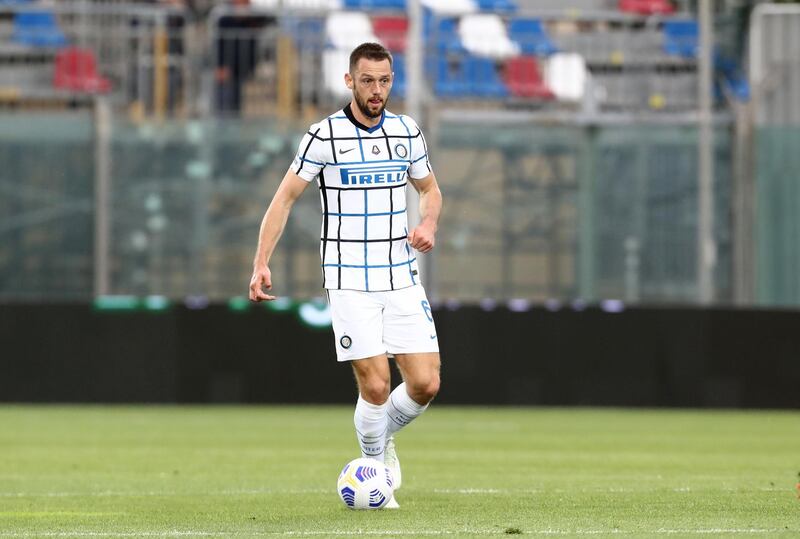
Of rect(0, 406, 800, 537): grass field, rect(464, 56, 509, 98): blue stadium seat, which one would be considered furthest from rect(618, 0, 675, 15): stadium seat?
rect(0, 406, 800, 537): grass field

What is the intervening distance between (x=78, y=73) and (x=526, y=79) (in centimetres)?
569

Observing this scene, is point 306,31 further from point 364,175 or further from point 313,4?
point 364,175

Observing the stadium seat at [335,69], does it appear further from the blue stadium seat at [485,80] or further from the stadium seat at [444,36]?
the blue stadium seat at [485,80]

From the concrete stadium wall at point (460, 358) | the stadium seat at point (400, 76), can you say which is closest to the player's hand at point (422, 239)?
the concrete stadium wall at point (460, 358)

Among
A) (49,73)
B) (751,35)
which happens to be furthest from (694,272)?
(49,73)

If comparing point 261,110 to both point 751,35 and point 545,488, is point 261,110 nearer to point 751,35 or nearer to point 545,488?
point 751,35

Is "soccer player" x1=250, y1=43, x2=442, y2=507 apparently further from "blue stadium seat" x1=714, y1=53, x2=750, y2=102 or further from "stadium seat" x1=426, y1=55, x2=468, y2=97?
"blue stadium seat" x1=714, y1=53, x2=750, y2=102

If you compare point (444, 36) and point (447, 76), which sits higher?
point (444, 36)

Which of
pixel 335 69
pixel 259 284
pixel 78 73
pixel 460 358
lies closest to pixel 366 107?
pixel 259 284

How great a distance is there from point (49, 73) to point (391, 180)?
1416 cm

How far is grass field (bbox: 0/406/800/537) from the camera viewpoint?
24.7ft

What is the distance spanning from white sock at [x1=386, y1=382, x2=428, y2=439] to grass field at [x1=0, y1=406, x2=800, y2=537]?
0.42 m

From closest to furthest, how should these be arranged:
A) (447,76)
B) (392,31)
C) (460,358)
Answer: (460,358) < (447,76) < (392,31)

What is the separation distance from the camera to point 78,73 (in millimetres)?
21688
